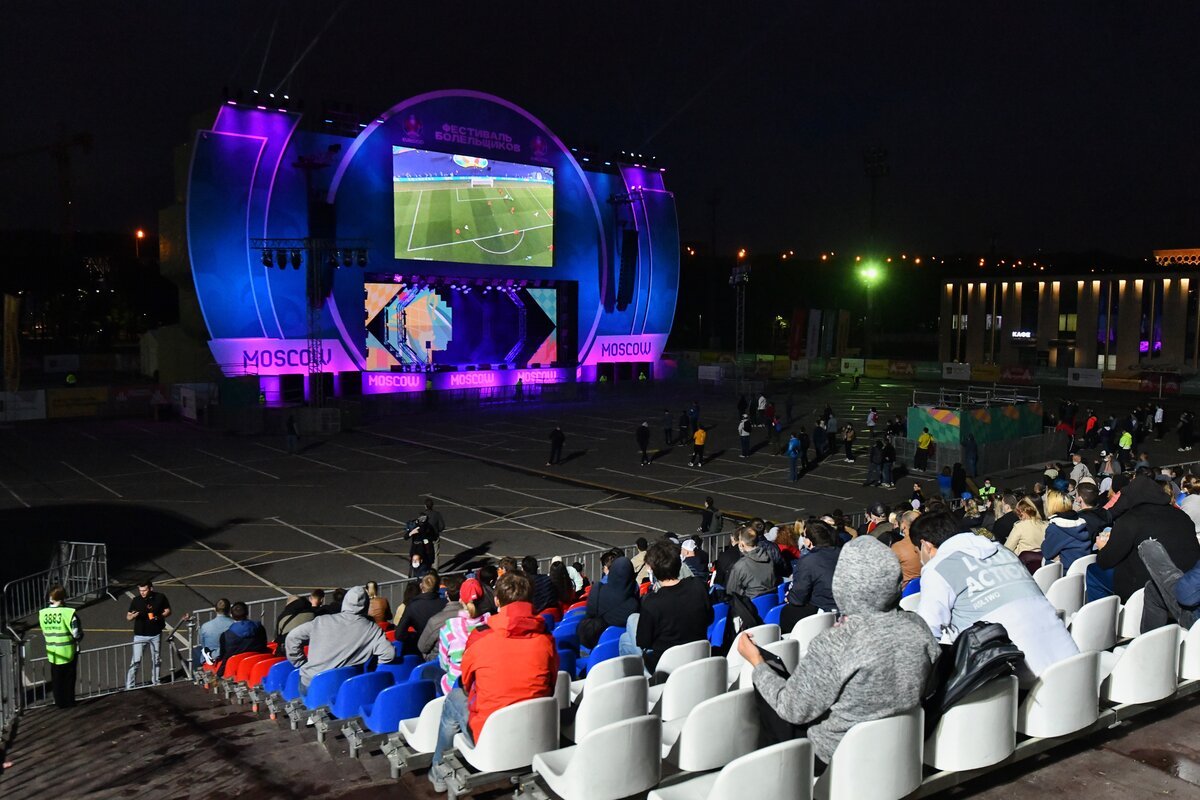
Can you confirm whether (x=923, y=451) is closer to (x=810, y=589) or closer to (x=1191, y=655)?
(x=810, y=589)

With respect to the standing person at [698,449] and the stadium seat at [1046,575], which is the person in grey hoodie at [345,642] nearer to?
the stadium seat at [1046,575]

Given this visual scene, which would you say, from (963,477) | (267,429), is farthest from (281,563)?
(267,429)

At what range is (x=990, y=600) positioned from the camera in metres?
4.08

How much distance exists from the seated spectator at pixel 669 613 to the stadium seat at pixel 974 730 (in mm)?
1884

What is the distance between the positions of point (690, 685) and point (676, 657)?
1.82ft

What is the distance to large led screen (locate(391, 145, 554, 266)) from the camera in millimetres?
46531

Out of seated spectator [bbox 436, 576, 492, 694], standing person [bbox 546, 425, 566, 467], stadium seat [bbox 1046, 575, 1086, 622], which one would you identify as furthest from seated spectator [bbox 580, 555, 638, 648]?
standing person [bbox 546, 425, 566, 467]

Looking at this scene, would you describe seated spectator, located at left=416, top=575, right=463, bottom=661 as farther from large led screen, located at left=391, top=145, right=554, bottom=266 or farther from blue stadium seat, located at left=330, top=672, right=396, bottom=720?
large led screen, located at left=391, top=145, right=554, bottom=266

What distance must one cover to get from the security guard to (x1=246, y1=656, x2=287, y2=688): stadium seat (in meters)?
2.93

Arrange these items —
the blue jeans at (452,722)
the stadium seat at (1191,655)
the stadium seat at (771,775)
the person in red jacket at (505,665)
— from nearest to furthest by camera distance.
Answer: the stadium seat at (771,775)
the person in red jacket at (505,665)
the blue jeans at (452,722)
the stadium seat at (1191,655)

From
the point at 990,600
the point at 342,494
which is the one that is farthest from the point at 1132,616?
the point at 342,494

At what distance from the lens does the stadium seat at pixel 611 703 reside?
428 centimetres

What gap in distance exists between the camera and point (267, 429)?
34625 millimetres

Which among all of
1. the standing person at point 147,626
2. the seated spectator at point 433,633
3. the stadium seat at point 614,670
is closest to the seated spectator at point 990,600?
the stadium seat at point 614,670
